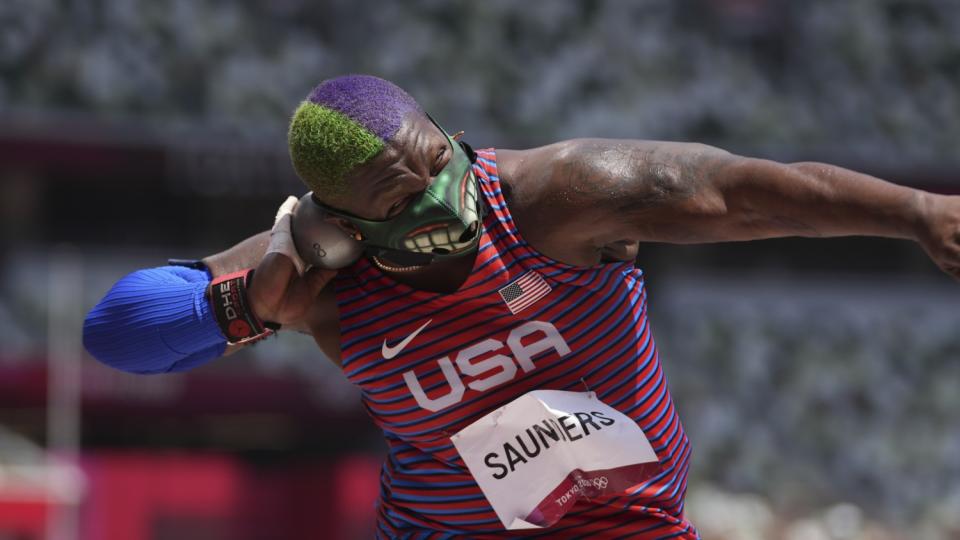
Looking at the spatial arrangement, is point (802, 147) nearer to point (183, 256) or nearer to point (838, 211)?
point (183, 256)

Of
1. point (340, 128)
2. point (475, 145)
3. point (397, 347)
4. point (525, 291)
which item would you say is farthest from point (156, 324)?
point (475, 145)

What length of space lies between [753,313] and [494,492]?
8792 millimetres

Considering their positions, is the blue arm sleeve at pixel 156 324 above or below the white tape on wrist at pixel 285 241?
below

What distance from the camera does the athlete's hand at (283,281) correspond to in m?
2.90

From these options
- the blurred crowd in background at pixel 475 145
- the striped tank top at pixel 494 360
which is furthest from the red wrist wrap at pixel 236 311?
the blurred crowd in background at pixel 475 145

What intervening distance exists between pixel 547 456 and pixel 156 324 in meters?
0.89

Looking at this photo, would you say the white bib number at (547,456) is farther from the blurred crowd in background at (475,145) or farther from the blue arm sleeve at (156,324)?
the blurred crowd in background at (475,145)

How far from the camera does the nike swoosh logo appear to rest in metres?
2.95

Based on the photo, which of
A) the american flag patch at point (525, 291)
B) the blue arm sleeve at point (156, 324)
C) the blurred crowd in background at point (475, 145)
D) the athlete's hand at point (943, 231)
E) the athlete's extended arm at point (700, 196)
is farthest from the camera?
the blurred crowd in background at point (475, 145)

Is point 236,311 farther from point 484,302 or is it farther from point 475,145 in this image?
point 475,145

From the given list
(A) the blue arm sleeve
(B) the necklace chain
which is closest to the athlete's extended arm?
(B) the necklace chain

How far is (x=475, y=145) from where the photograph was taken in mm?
9891

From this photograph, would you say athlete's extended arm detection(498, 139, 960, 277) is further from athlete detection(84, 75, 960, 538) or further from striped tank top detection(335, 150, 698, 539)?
striped tank top detection(335, 150, 698, 539)

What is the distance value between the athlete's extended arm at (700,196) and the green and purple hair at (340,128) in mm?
333
